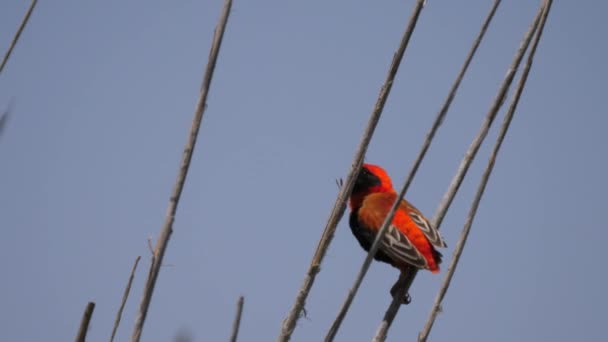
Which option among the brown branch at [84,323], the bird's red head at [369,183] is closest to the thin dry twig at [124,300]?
the brown branch at [84,323]

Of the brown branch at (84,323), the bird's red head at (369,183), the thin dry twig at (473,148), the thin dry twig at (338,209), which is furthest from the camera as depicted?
the bird's red head at (369,183)

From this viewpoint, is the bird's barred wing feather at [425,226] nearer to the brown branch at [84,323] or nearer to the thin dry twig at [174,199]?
the thin dry twig at [174,199]

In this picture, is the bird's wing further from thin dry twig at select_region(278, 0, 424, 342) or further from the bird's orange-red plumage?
thin dry twig at select_region(278, 0, 424, 342)

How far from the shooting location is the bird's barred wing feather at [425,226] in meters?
4.12

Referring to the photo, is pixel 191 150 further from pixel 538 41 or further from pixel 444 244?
pixel 444 244

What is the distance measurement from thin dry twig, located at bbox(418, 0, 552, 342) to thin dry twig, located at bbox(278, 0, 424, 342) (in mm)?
716

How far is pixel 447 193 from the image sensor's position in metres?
3.03

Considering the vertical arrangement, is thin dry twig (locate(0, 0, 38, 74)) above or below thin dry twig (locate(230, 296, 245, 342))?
above

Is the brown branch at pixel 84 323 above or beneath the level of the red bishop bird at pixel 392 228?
beneath

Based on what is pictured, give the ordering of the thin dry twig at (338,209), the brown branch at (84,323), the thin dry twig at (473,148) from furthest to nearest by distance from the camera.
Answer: the thin dry twig at (473,148) < the thin dry twig at (338,209) < the brown branch at (84,323)

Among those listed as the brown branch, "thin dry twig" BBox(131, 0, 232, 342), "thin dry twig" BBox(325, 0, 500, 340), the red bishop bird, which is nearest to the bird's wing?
the red bishop bird

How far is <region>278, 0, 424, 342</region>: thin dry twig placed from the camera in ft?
6.75

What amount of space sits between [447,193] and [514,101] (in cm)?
50

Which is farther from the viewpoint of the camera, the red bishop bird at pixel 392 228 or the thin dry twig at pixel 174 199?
the red bishop bird at pixel 392 228
